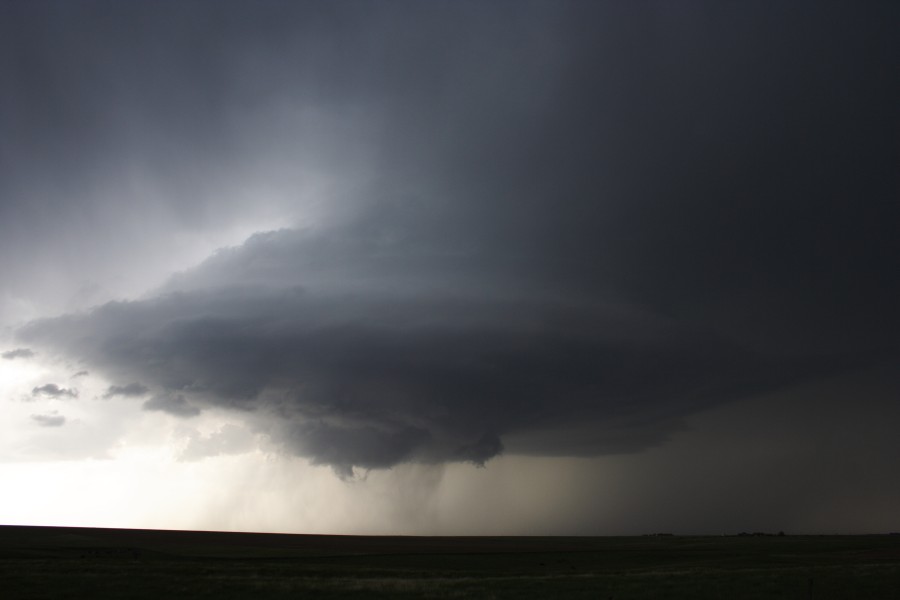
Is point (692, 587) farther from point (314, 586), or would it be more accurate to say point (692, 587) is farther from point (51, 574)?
point (51, 574)

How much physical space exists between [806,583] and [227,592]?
39946mm

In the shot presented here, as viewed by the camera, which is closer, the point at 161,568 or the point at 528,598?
the point at 528,598

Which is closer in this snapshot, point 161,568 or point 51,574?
point 51,574

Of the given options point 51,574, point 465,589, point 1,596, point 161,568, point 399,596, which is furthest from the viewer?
point 161,568

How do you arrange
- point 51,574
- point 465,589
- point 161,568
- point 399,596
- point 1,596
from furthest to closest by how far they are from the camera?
point 161,568 → point 51,574 → point 465,589 → point 399,596 → point 1,596

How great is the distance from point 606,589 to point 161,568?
127 feet

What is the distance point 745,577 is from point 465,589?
21.1 meters

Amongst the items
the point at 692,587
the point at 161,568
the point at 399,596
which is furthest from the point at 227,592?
the point at 692,587

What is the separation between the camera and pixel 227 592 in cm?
4603

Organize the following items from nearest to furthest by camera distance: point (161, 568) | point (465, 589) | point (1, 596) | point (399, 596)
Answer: point (1, 596)
point (399, 596)
point (465, 589)
point (161, 568)

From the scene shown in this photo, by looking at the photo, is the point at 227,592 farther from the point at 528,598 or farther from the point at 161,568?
the point at 528,598

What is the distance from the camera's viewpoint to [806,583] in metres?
45.3

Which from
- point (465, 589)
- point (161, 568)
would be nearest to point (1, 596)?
point (161, 568)

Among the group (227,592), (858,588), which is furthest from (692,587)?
(227,592)
